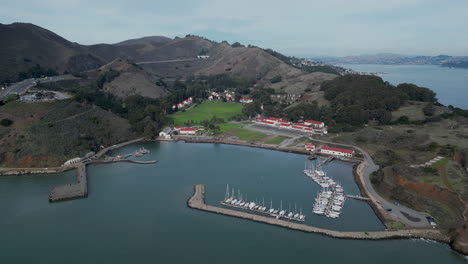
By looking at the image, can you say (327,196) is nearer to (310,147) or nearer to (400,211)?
(400,211)

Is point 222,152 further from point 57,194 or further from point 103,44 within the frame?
point 103,44

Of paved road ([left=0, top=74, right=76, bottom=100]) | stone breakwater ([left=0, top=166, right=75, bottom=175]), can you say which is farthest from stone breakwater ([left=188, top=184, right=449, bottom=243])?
paved road ([left=0, top=74, right=76, bottom=100])

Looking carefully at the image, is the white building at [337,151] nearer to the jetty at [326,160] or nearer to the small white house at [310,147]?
the jetty at [326,160]

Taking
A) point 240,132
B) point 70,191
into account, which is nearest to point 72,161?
point 70,191

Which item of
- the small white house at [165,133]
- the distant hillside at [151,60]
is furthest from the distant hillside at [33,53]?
the small white house at [165,133]

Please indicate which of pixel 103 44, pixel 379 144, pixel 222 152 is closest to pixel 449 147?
pixel 379 144
